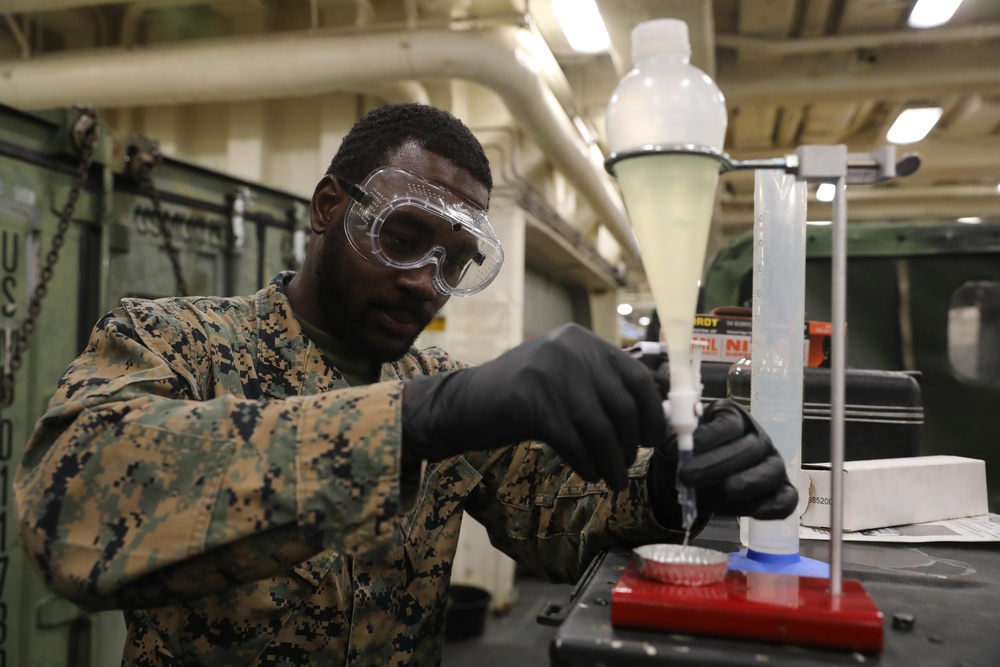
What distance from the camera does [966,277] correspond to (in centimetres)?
214

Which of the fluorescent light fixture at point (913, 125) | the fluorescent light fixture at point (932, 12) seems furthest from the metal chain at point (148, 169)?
the fluorescent light fixture at point (913, 125)

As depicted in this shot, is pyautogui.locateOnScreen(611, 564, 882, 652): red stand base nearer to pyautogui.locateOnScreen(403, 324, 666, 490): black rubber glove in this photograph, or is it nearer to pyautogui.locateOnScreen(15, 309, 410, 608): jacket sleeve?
pyautogui.locateOnScreen(403, 324, 666, 490): black rubber glove

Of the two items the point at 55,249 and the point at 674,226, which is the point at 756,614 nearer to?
the point at 674,226

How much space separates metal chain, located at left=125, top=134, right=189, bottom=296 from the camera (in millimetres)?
2254

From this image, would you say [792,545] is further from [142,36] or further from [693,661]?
[142,36]

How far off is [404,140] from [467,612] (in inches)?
116

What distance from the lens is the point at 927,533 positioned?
1095 mm

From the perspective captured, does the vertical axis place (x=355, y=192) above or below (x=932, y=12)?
below

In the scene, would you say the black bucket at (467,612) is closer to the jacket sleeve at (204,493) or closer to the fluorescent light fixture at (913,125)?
the jacket sleeve at (204,493)

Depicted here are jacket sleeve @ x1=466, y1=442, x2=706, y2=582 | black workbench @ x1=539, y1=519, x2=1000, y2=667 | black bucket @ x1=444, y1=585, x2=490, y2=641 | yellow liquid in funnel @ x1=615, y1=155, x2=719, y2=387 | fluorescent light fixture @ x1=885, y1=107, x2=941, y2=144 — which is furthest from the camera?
fluorescent light fixture @ x1=885, y1=107, x2=941, y2=144

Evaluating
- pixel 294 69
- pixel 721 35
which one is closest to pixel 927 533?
pixel 294 69

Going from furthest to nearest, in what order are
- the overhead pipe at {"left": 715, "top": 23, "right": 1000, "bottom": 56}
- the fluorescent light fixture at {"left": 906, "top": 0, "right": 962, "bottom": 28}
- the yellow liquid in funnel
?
the overhead pipe at {"left": 715, "top": 23, "right": 1000, "bottom": 56} → the fluorescent light fixture at {"left": 906, "top": 0, "right": 962, "bottom": 28} → the yellow liquid in funnel

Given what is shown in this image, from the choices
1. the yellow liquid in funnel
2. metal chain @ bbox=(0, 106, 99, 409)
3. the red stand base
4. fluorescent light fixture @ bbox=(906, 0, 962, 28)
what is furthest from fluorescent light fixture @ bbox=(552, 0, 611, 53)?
the red stand base

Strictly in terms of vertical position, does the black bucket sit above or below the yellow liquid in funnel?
below
